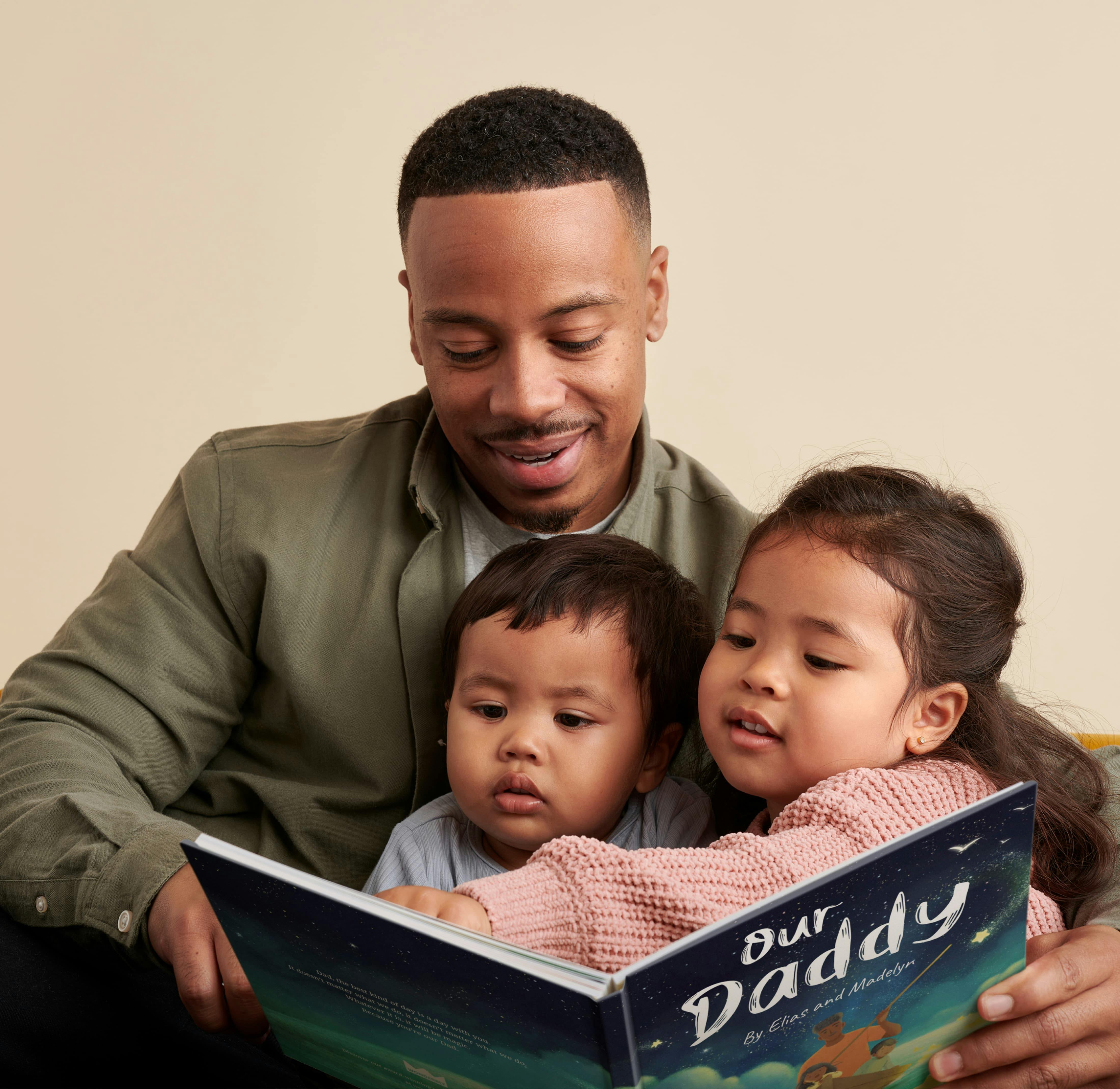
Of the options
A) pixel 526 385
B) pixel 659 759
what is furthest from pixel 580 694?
pixel 526 385

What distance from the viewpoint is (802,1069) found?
951 mm

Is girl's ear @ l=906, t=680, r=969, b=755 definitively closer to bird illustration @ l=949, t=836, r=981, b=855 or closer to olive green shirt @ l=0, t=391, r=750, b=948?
bird illustration @ l=949, t=836, r=981, b=855

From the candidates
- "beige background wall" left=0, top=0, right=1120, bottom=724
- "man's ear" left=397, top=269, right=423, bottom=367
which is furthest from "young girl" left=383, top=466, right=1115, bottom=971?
"beige background wall" left=0, top=0, right=1120, bottom=724

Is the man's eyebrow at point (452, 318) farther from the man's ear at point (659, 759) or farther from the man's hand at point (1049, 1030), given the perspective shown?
the man's hand at point (1049, 1030)

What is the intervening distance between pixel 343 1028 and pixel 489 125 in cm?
108

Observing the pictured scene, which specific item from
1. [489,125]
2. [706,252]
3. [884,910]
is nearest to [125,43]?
[706,252]

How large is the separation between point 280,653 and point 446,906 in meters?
0.64

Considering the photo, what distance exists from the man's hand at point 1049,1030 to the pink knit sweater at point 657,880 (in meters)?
0.16

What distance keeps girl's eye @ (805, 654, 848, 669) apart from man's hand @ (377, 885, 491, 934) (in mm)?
413

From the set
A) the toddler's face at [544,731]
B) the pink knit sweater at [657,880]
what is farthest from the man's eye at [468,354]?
the pink knit sweater at [657,880]

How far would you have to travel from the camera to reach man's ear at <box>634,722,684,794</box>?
1440mm

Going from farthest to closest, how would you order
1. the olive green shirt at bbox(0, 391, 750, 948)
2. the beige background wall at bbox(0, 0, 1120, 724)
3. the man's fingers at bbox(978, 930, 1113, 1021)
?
the beige background wall at bbox(0, 0, 1120, 724)
the olive green shirt at bbox(0, 391, 750, 948)
the man's fingers at bbox(978, 930, 1113, 1021)

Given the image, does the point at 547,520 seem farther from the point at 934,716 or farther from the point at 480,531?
the point at 934,716

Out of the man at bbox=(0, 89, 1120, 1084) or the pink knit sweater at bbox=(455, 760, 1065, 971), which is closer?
the pink knit sweater at bbox=(455, 760, 1065, 971)
